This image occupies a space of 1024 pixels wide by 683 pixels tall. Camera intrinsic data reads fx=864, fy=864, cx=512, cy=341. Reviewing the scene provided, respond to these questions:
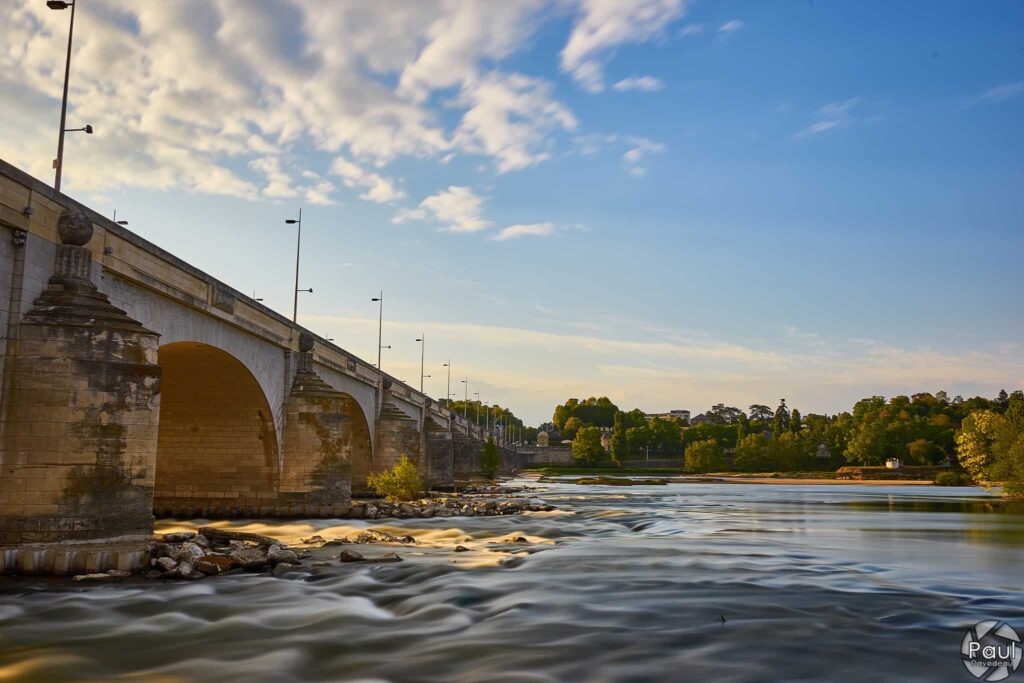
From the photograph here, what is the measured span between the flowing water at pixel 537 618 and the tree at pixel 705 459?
12752 cm

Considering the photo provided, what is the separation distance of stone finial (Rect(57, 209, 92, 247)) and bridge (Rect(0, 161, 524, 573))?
32 mm

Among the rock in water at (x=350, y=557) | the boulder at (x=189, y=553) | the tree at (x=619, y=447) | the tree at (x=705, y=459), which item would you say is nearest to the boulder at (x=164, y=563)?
the boulder at (x=189, y=553)

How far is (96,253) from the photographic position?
2105cm

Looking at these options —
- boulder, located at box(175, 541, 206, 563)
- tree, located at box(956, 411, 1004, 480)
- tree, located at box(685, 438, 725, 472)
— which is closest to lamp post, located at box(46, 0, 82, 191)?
boulder, located at box(175, 541, 206, 563)

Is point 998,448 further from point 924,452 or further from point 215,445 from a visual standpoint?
point 924,452

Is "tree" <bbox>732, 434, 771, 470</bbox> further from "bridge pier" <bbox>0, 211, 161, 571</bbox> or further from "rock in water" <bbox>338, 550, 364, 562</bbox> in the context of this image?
"bridge pier" <bbox>0, 211, 161, 571</bbox>

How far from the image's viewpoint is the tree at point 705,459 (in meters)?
151

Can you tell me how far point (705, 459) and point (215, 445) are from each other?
12672 centimetres

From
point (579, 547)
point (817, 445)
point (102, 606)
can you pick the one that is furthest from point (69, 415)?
point (817, 445)

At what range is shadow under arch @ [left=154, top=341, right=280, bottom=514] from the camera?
33000mm

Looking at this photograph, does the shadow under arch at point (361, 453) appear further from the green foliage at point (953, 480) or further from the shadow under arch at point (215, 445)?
the green foliage at point (953, 480)

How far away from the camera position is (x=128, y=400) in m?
18.7

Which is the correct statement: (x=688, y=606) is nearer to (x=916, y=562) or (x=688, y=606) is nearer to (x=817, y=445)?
(x=916, y=562)
